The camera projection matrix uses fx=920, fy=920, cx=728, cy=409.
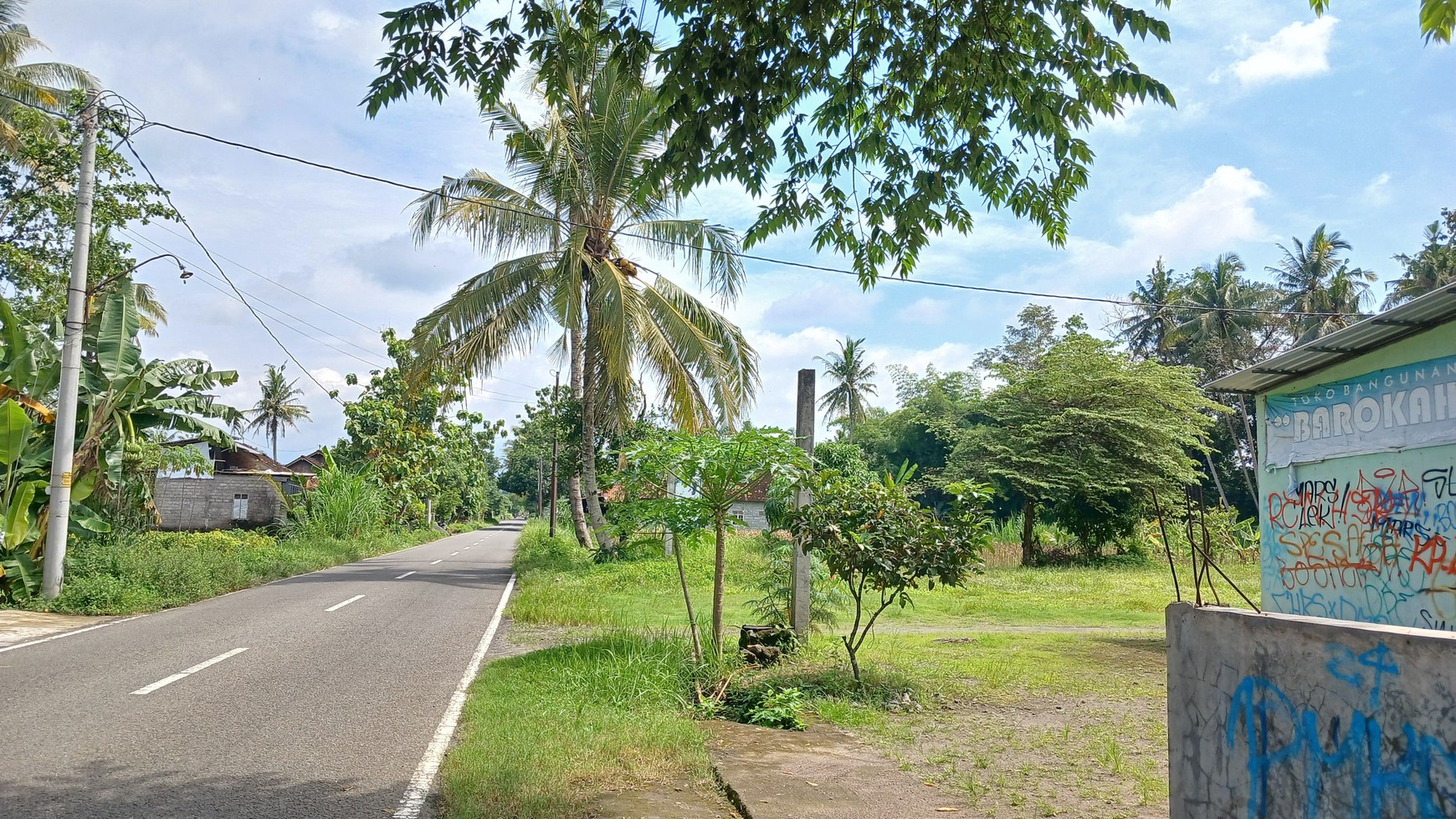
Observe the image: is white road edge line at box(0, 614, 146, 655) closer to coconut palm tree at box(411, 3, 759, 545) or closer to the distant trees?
coconut palm tree at box(411, 3, 759, 545)

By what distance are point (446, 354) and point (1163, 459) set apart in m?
21.5

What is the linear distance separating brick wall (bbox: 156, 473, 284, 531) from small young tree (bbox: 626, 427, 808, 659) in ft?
87.1

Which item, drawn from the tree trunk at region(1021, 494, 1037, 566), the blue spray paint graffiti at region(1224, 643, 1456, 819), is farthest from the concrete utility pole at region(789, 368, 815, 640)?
the tree trunk at region(1021, 494, 1037, 566)

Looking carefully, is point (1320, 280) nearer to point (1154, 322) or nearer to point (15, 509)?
point (1154, 322)

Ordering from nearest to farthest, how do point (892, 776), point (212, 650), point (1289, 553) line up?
point (892, 776) < point (1289, 553) < point (212, 650)

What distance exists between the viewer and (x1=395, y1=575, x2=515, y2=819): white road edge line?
5114 millimetres

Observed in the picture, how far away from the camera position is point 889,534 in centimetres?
809

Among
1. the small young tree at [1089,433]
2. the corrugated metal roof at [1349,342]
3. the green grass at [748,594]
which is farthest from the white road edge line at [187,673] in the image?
the small young tree at [1089,433]

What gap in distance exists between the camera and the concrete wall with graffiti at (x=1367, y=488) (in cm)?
627

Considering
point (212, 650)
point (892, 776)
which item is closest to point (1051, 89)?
point (892, 776)

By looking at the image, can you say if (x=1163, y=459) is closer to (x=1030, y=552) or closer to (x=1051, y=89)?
(x=1030, y=552)

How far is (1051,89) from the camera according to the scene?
5273mm

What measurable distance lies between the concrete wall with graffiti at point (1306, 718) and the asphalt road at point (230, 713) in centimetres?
403

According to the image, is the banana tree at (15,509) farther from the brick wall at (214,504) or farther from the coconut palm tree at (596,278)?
the brick wall at (214,504)
